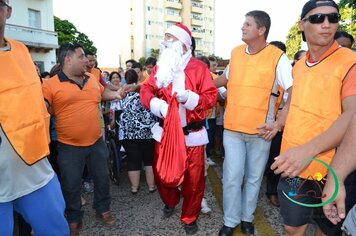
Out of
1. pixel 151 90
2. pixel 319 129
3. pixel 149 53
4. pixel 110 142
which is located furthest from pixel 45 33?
pixel 149 53

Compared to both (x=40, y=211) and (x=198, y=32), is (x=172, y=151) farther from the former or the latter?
(x=198, y=32)

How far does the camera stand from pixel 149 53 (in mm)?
56844

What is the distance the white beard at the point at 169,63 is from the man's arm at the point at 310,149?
1858 millimetres

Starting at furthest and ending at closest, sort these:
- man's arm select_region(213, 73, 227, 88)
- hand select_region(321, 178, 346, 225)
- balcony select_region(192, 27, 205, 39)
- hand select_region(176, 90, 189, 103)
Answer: balcony select_region(192, 27, 205, 39) < man's arm select_region(213, 73, 227, 88) < hand select_region(176, 90, 189, 103) < hand select_region(321, 178, 346, 225)

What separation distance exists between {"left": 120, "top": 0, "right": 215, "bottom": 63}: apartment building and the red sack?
51717 millimetres

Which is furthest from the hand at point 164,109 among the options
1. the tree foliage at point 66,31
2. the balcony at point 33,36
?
the tree foliage at point 66,31

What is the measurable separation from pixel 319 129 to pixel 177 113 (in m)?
1.44

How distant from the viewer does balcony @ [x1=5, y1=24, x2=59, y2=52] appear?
71.6 feet

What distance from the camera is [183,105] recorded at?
3.20 m

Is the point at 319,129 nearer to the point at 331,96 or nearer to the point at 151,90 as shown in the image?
the point at 331,96

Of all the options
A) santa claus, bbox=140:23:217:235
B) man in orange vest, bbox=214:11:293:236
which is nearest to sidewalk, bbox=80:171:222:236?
santa claus, bbox=140:23:217:235

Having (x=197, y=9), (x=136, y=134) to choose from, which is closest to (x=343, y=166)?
(x=136, y=134)

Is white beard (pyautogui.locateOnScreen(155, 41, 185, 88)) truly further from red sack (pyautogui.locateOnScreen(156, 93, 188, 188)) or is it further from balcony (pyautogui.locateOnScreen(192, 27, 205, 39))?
balcony (pyautogui.locateOnScreen(192, 27, 205, 39))

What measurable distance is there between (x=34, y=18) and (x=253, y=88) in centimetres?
2580
